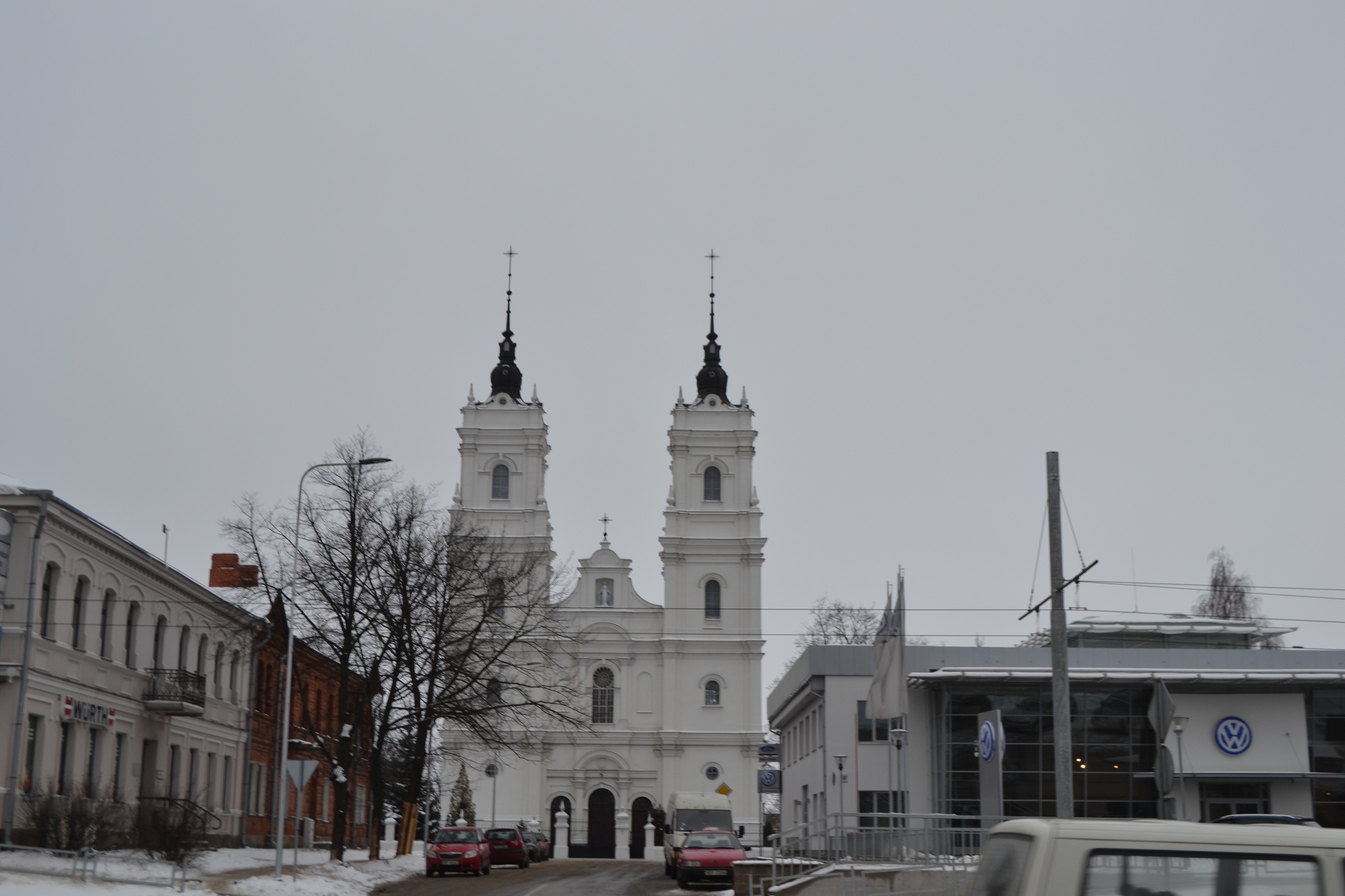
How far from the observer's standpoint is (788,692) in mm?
53250

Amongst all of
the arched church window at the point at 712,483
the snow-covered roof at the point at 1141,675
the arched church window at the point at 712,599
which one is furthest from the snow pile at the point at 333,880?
the arched church window at the point at 712,483

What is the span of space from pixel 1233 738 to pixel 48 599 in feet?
99.1

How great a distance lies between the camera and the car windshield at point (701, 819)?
46.0 metres

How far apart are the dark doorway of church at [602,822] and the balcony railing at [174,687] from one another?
4521 centimetres

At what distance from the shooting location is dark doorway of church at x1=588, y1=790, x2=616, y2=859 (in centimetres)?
8231

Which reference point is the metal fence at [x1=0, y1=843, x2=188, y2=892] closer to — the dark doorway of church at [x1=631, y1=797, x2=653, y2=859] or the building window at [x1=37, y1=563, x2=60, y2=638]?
the building window at [x1=37, y1=563, x2=60, y2=638]

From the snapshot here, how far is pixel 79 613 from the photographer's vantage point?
1293 inches

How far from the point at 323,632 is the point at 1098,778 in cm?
2167

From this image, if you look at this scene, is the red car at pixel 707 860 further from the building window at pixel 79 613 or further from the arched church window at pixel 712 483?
the arched church window at pixel 712 483

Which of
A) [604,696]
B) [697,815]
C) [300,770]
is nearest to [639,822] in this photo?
[604,696]

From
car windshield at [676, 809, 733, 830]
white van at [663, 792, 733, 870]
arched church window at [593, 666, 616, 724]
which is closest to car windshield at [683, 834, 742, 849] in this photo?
white van at [663, 792, 733, 870]

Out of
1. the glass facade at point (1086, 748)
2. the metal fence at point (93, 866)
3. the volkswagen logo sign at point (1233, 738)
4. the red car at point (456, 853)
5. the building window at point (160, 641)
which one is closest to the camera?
the metal fence at point (93, 866)

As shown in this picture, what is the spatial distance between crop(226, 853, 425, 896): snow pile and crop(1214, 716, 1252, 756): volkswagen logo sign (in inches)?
869

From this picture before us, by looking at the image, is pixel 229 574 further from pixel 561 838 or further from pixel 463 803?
pixel 463 803
